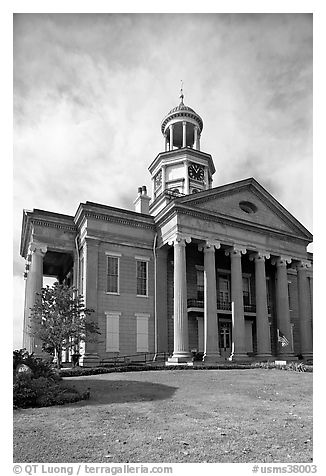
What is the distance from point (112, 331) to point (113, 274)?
157 inches

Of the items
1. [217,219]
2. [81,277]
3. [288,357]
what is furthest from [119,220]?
[288,357]

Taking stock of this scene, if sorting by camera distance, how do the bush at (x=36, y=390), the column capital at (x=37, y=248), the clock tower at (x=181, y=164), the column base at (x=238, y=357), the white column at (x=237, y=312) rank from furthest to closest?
1. the clock tower at (x=181, y=164)
2. the white column at (x=237, y=312)
3. the column base at (x=238, y=357)
4. the column capital at (x=37, y=248)
5. the bush at (x=36, y=390)

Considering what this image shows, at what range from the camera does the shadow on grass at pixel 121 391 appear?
13446mm

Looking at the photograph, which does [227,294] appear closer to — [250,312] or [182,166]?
[250,312]

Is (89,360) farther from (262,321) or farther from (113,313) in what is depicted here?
(262,321)

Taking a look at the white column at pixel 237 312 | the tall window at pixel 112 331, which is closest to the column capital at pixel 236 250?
the white column at pixel 237 312

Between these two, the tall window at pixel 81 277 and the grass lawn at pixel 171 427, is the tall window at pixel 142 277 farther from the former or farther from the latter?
the grass lawn at pixel 171 427

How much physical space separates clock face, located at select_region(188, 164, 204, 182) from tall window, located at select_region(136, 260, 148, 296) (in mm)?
14131

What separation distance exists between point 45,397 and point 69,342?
12872mm

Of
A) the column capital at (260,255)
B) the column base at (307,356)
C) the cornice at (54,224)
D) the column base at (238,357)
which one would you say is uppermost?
the cornice at (54,224)

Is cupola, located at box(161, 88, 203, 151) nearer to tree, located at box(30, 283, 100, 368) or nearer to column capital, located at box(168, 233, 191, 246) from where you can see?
column capital, located at box(168, 233, 191, 246)

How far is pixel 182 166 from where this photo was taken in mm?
43312

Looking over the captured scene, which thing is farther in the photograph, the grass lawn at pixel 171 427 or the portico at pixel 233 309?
the portico at pixel 233 309

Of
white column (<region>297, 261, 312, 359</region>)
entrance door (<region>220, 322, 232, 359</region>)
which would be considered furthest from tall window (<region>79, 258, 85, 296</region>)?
white column (<region>297, 261, 312, 359</region>)
